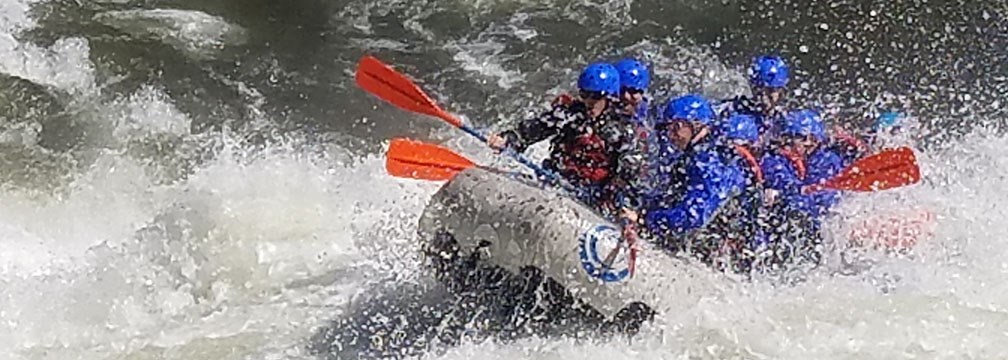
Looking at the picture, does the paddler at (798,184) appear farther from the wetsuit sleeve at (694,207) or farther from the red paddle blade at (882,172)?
the wetsuit sleeve at (694,207)

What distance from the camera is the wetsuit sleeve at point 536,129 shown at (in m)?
5.11

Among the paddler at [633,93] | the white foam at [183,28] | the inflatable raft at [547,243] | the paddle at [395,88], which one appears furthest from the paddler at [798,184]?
the white foam at [183,28]

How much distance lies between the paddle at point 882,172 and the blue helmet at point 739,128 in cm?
35

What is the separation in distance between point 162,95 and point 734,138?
10.9 feet

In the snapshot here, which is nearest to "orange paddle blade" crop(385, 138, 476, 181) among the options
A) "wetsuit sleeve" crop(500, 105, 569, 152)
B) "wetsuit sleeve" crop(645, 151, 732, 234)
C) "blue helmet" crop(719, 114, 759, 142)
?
"wetsuit sleeve" crop(500, 105, 569, 152)

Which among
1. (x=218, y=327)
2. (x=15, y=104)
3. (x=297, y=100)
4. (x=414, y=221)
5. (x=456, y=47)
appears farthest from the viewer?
(x=456, y=47)

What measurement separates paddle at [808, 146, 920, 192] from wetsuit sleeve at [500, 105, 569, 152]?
1038mm

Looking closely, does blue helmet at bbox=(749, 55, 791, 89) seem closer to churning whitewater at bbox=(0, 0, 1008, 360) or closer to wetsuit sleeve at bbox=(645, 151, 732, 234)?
churning whitewater at bbox=(0, 0, 1008, 360)

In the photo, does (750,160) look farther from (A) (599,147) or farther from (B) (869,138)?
(B) (869,138)

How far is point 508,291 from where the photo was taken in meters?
4.74

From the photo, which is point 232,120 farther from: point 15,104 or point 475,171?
point 475,171

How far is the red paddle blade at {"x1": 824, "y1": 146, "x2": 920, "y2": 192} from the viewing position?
5105 mm

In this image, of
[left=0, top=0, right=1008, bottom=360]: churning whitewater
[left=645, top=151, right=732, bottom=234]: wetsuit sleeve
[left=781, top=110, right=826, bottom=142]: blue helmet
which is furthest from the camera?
[left=781, top=110, right=826, bottom=142]: blue helmet

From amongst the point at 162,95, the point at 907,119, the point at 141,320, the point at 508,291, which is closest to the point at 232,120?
the point at 162,95
